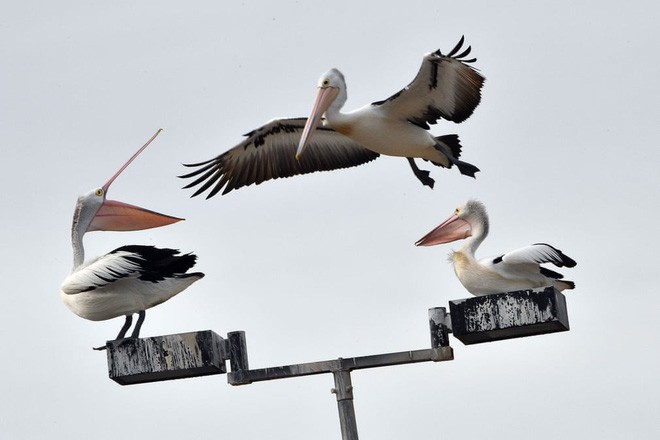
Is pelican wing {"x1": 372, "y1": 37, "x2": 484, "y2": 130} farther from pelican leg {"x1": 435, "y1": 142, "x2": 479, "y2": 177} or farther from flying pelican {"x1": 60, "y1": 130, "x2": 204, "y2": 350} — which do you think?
flying pelican {"x1": 60, "y1": 130, "x2": 204, "y2": 350}

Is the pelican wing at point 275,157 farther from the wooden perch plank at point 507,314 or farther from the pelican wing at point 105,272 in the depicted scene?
the wooden perch plank at point 507,314

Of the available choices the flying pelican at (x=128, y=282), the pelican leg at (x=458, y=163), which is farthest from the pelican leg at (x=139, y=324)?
the pelican leg at (x=458, y=163)

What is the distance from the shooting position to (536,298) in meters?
7.12

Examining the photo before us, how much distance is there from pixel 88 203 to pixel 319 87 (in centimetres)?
222

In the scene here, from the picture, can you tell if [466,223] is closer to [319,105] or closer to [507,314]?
[319,105]

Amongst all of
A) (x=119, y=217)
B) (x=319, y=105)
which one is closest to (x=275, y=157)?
(x=319, y=105)

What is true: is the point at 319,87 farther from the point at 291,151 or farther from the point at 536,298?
the point at 536,298

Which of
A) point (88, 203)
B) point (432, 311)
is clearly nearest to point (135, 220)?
point (88, 203)

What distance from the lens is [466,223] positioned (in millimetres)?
9891

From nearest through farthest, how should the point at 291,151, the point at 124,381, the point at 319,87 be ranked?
the point at 124,381 < the point at 319,87 < the point at 291,151

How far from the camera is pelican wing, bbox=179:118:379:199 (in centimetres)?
1243

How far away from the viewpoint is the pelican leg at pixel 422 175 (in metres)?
11.8

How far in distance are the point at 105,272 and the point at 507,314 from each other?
288 cm

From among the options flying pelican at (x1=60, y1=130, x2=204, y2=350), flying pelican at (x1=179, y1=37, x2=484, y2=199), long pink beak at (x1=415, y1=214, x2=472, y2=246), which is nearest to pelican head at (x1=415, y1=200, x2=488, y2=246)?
long pink beak at (x1=415, y1=214, x2=472, y2=246)
